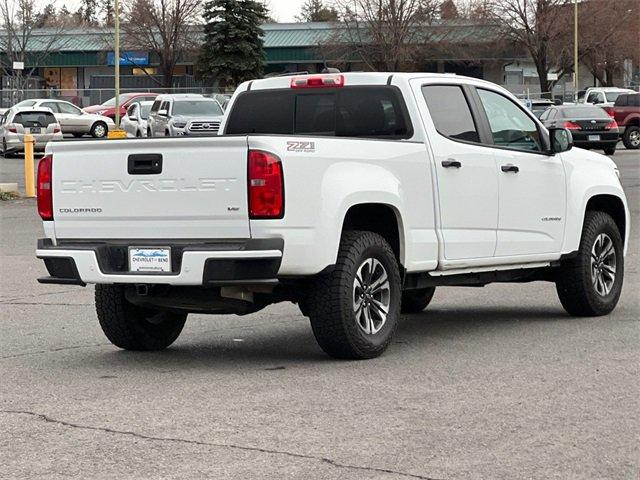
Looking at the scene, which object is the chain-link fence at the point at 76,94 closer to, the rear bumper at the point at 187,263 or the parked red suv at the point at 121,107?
the parked red suv at the point at 121,107

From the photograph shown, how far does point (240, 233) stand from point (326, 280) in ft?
2.20

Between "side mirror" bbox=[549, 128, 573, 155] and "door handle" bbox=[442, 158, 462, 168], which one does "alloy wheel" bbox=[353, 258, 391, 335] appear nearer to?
"door handle" bbox=[442, 158, 462, 168]

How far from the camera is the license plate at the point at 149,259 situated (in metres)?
8.24

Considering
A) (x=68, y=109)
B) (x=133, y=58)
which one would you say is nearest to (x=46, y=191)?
(x=68, y=109)

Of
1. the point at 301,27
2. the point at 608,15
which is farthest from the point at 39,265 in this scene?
the point at 301,27

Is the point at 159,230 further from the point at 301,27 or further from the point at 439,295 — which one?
the point at 301,27

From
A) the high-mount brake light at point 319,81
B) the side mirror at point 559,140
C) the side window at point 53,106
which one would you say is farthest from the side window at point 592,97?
the high-mount brake light at point 319,81

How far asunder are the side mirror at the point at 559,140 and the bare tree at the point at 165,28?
218 ft

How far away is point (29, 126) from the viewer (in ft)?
133

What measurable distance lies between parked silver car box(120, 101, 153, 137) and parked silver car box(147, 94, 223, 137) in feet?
6.36

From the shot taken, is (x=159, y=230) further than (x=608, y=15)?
No

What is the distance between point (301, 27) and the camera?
86250mm

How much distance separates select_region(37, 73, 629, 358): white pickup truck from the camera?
26.6 feet

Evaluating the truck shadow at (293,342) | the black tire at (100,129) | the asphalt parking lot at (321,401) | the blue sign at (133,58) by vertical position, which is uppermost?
the blue sign at (133,58)
